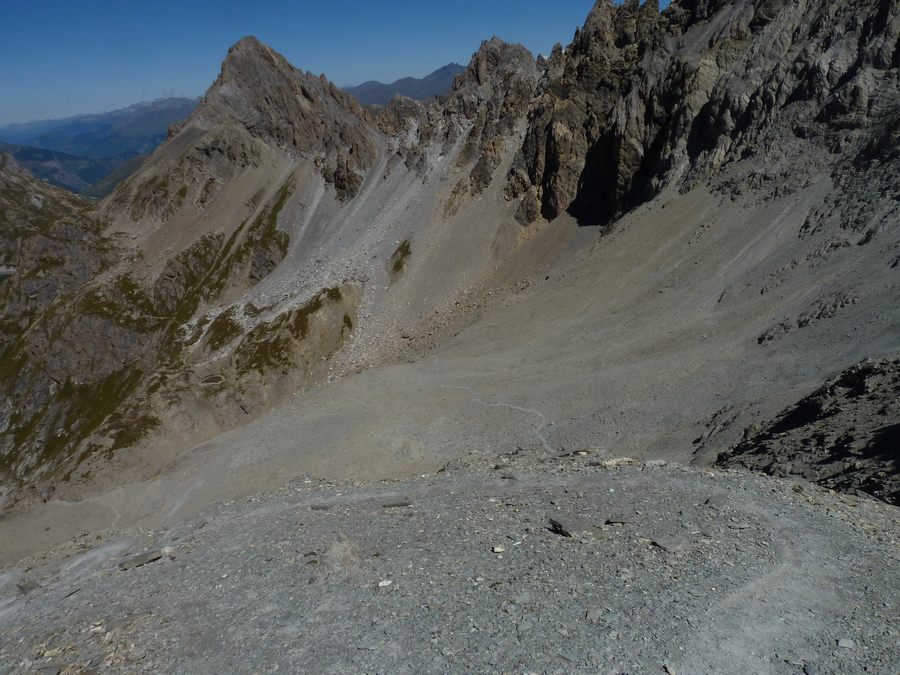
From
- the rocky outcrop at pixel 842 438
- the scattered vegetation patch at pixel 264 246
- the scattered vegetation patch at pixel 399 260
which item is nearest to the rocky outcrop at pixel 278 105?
the scattered vegetation patch at pixel 264 246

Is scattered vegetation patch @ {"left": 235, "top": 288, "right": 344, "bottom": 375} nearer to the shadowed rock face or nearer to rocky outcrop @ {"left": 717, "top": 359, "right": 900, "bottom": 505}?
the shadowed rock face

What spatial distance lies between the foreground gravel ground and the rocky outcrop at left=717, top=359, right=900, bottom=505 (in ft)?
6.31

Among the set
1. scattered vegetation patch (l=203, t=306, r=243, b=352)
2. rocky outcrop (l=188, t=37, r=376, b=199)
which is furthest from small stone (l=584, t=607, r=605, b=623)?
rocky outcrop (l=188, t=37, r=376, b=199)

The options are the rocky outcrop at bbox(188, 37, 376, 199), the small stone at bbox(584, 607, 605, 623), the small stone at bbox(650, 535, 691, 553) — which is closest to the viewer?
the small stone at bbox(584, 607, 605, 623)

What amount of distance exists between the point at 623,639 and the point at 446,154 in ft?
321

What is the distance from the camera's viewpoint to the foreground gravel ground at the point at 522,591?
12836mm

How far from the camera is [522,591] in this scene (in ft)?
49.9

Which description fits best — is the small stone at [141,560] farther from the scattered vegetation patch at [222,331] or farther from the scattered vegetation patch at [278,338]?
the scattered vegetation patch at [222,331]

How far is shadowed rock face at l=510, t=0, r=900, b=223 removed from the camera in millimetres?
49688

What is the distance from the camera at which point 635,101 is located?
69250mm

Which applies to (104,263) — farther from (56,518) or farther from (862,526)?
(862,526)

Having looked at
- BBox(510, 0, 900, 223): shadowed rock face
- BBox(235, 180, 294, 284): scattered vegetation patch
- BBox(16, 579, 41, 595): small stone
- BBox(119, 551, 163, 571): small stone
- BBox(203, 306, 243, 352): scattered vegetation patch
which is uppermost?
BBox(510, 0, 900, 223): shadowed rock face

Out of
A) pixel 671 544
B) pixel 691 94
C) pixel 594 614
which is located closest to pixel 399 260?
pixel 691 94

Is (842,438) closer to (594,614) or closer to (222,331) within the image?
(594,614)
